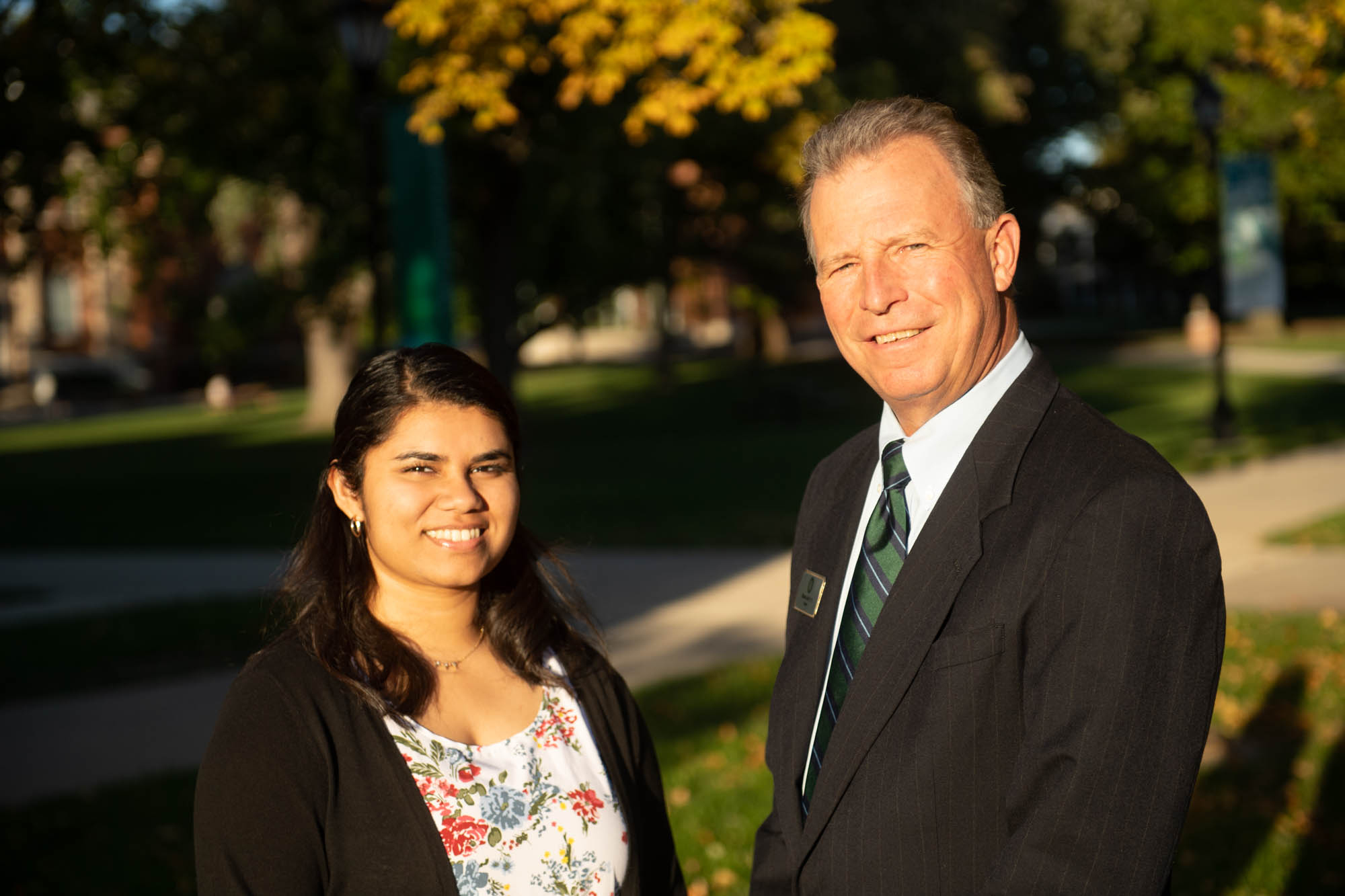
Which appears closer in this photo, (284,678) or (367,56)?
(284,678)

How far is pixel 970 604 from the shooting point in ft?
6.33

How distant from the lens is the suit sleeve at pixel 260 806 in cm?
208

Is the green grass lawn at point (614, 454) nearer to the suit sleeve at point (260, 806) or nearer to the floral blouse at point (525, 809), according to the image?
the floral blouse at point (525, 809)

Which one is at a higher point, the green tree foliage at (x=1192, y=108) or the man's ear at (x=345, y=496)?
the green tree foliage at (x=1192, y=108)

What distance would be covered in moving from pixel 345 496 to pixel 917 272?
1204mm

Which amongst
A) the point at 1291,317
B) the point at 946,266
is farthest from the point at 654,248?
the point at 1291,317

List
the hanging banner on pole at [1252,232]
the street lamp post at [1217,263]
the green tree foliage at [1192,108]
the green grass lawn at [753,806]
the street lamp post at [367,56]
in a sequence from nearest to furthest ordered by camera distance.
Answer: the green grass lawn at [753,806], the street lamp post at [367,56], the green tree foliage at [1192,108], the hanging banner on pole at [1252,232], the street lamp post at [1217,263]

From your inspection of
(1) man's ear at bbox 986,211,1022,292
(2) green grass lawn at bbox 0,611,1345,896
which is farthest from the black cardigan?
(2) green grass lawn at bbox 0,611,1345,896

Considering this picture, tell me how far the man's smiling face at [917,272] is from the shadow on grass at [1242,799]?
11.2ft

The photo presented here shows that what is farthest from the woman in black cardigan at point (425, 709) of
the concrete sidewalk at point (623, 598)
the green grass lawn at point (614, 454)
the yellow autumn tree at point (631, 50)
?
the green grass lawn at point (614, 454)

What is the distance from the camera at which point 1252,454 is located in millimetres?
15992

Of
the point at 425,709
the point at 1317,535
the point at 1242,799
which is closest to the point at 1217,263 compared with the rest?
the point at 1317,535

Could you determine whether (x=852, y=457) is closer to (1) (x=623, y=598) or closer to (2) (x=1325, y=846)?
(2) (x=1325, y=846)

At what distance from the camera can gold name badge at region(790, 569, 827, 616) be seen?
237cm
